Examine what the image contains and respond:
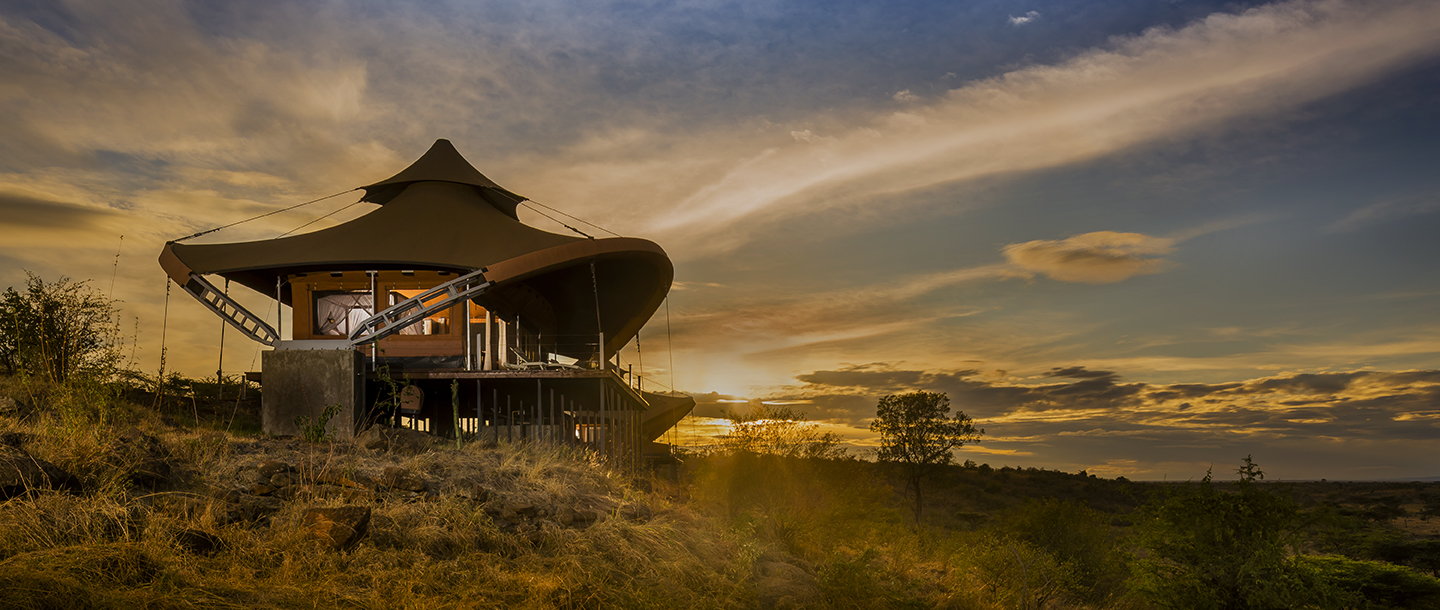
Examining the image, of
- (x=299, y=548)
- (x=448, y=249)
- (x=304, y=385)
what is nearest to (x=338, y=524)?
(x=299, y=548)

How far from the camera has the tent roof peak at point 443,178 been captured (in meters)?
28.8

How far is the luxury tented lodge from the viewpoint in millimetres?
19016

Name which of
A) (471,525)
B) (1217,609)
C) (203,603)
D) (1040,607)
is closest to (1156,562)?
(1217,609)

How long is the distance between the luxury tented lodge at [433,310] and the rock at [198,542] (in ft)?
32.1

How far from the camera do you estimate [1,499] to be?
7.20 metres

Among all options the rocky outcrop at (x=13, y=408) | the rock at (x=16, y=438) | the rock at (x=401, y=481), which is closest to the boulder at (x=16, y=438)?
the rock at (x=16, y=438)

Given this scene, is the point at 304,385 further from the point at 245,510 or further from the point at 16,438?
the point at 245,510

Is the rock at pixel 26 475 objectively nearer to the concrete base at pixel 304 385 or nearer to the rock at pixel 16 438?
the rock at pixel 16 438

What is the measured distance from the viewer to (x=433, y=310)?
2100 cm

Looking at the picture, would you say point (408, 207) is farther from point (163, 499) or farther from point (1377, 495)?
point (1377, 495)

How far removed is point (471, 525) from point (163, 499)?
120 inches

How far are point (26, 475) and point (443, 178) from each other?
22.2 meters

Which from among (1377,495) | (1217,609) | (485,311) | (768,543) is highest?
(485,311)

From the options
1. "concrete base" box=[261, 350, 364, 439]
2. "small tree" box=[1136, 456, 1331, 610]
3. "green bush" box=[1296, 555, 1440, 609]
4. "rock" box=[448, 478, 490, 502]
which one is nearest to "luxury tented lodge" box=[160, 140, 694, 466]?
"concrete base" box=[261, 350, 364, 439]
